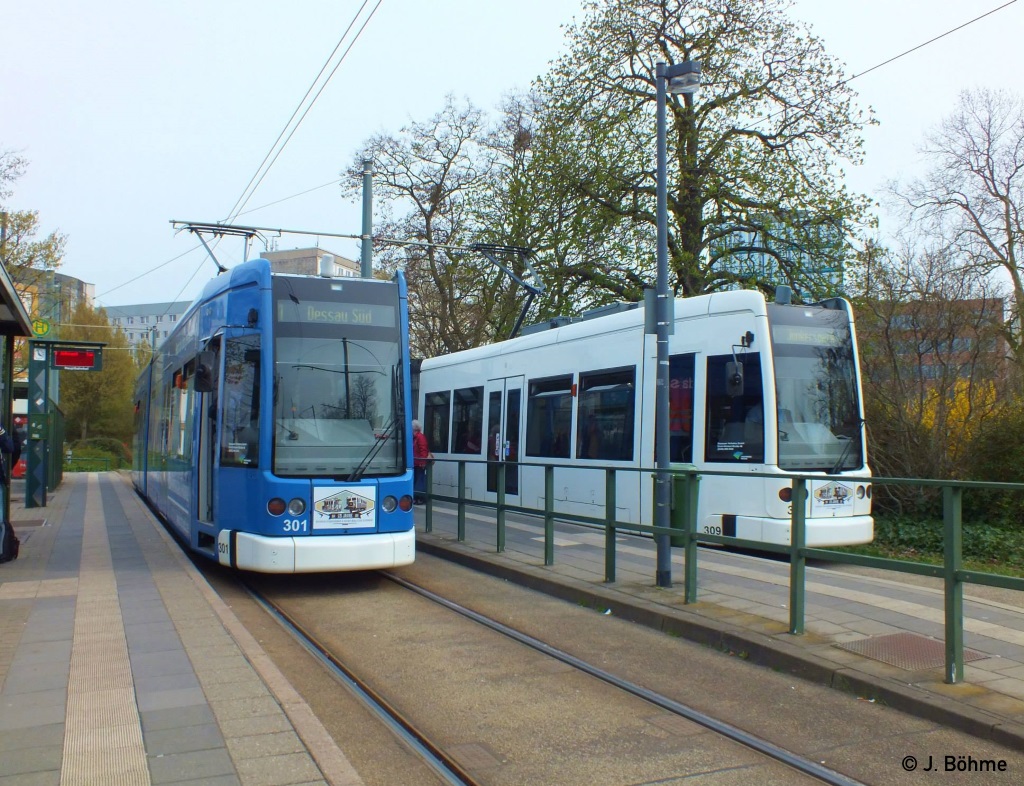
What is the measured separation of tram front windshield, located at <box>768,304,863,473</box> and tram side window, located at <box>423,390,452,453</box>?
28.3 ft

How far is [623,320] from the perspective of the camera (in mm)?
12633

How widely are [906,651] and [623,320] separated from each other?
7.13 m

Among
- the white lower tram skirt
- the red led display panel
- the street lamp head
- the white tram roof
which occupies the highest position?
the street lamp head

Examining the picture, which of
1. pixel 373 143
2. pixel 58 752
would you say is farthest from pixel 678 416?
pixel 373 143

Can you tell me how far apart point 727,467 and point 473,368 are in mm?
7280

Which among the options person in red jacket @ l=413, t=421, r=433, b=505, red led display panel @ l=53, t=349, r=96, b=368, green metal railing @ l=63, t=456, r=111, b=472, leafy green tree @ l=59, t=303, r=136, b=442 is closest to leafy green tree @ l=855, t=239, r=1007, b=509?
person in red jacket @ l=413, t=421, r=433, b=505

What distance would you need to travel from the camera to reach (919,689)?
534cm

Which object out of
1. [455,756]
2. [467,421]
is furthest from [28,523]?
[455,756]

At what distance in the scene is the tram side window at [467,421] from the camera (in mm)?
17016

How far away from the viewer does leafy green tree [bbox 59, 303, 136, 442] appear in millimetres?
55625

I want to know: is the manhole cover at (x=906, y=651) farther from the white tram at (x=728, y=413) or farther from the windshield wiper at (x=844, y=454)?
the windshield wiper at (x=844, y=454)

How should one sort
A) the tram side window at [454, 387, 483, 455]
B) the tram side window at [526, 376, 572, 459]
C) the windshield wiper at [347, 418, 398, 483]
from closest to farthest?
the windshield wiper at [347, 418, 398, 483] → the tram side window at [526, 376, 572, 459] → the tram side window at [454, 387, 483, 455]

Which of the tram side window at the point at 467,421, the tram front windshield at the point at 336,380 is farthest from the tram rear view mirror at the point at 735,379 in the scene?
the tram side window at the point at 467,421

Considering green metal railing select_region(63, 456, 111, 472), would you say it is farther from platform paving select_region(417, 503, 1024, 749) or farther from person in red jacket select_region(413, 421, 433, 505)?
platform paving select_region(417, 503, 1024, 749)
